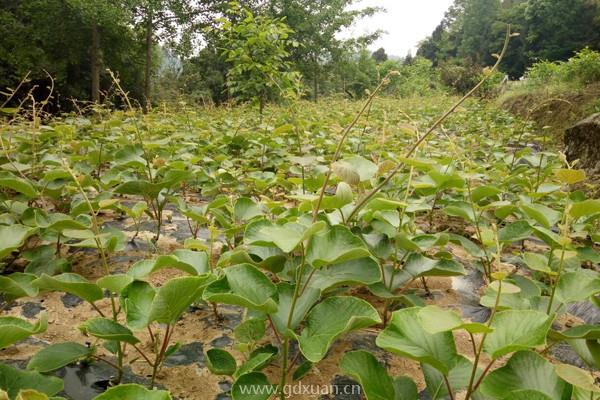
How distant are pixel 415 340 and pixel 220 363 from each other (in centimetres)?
43

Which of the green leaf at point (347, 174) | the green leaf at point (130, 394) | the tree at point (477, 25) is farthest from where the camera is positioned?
the tree at point (477, 25)

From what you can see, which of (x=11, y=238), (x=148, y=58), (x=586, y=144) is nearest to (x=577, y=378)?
(x=11, y=238)

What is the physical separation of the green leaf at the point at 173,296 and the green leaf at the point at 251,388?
6.9 inches

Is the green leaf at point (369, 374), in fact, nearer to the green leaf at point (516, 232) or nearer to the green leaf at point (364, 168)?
the green leaf at point (364, 168)

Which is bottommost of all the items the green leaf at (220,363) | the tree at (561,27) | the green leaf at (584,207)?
the green leaf at (220,363)

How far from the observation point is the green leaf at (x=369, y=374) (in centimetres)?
74

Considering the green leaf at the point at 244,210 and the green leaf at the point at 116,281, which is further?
the green leaf at the point at 244,210

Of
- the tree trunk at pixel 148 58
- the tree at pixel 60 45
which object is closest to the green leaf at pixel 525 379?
the tree at pixel 60 45

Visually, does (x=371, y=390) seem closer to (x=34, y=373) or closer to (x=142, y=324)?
(x=142, y=324)

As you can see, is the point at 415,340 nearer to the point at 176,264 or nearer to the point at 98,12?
the point at 176,264

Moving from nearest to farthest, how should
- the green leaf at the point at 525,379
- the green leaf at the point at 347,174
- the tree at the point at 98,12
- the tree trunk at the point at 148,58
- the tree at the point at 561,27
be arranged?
the green leaf at the point at 525,379 < the green leaf at the point at 347,174 < the tree at the point at 98,12 < the tree trunk at the point at 148,58 < the tree at the point at 561,27

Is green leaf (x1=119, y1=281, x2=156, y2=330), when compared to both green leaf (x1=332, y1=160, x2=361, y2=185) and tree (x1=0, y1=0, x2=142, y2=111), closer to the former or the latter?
green leaf (x1=332, y1=160, x2=361, y2=185)

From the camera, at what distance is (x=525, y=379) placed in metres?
0.70

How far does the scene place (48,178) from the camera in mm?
1626
